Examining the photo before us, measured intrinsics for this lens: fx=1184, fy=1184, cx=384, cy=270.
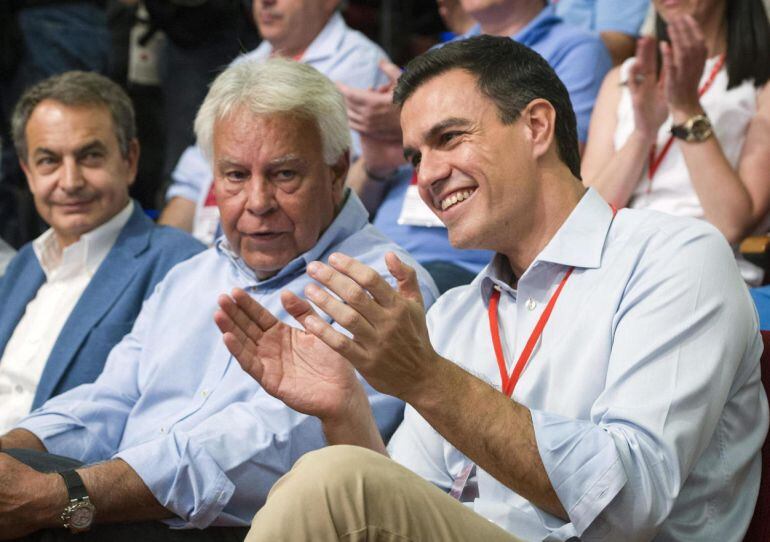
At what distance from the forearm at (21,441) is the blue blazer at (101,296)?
379mm

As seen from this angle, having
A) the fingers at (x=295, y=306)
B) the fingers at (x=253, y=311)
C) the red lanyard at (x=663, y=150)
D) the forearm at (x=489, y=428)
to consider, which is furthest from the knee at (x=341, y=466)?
the red lanyard at (x=663, y=150)

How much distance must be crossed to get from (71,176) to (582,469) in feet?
7.01

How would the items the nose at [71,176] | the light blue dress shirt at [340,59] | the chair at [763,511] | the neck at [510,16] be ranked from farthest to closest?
the light blue dress shirt at [340,59]
the neck at [510,16]
the nose at [71,176]
the chair at [763,511]

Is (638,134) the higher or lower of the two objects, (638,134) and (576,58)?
the lower

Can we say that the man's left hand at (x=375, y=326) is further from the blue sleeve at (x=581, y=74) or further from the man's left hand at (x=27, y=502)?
the blue sleeve at (x=581, y=74)

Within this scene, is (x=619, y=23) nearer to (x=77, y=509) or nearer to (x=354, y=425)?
(x=354, y=425)

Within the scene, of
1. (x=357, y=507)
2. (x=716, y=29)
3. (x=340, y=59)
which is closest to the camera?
(x=357, y=507)

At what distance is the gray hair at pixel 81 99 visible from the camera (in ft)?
11.4

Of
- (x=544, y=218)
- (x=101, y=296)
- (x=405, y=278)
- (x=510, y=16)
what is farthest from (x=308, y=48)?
(x=405, y=278)

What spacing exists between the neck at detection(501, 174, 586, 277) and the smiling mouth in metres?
0.12

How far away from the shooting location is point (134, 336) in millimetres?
2916

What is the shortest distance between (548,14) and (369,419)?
1.89m

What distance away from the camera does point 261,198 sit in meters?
2.68

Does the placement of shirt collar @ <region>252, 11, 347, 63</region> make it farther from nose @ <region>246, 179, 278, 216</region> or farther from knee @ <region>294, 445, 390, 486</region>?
knee @ <region>294, 445, 390, 486</region>
